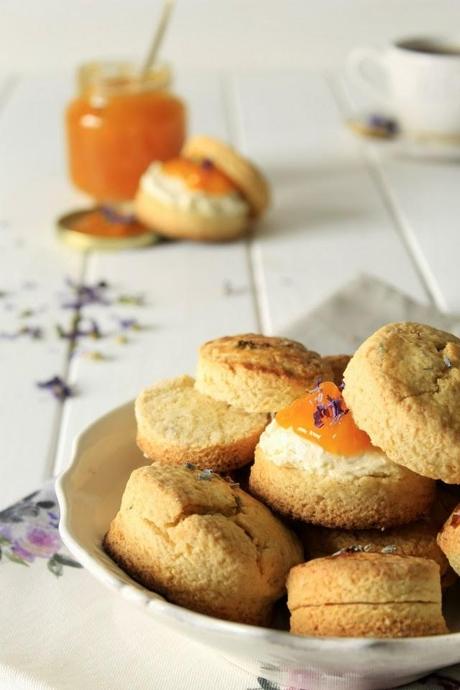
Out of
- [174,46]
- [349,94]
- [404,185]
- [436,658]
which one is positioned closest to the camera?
[436,658]

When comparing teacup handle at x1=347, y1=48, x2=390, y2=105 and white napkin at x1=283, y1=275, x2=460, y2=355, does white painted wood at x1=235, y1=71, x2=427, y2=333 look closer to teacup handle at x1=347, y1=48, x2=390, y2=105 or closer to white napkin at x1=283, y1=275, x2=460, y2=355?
white napkin at x1=283, y1=275, x2=460, y2=355

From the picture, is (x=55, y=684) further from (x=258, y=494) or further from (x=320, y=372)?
(x=320, y=372)

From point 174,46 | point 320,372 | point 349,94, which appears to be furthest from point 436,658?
point 174,46

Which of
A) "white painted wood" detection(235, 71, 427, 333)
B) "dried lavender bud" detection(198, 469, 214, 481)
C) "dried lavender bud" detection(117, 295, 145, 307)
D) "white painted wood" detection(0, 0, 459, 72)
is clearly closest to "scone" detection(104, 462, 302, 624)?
"dried lavender bud" detection(198, 469, 214, 481)

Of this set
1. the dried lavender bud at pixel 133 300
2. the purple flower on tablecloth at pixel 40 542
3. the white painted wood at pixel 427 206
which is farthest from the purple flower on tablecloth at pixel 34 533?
the white painted wood at pixel 427 206

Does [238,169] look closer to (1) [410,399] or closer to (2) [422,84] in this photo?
(2) [422,84]
